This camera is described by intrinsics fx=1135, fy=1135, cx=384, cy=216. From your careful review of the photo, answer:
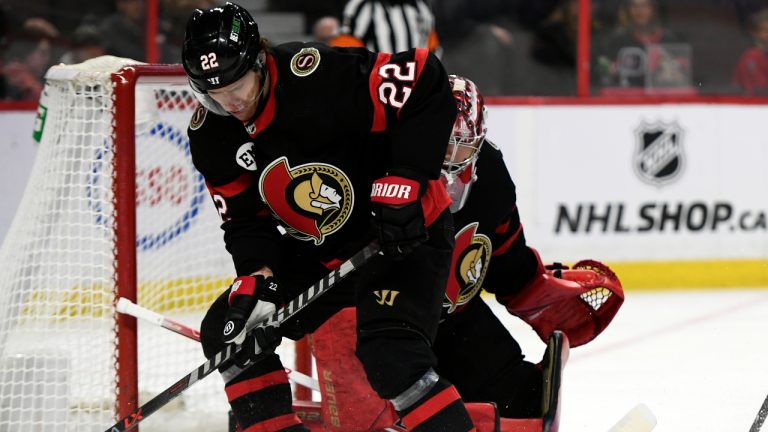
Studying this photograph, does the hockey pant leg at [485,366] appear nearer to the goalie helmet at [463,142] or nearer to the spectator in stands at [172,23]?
the goalie helmet at [463,142]

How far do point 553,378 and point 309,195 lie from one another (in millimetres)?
765

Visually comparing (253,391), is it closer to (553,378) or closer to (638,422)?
(553,378)

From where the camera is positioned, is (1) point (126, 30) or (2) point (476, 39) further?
(2) point (476, 39)

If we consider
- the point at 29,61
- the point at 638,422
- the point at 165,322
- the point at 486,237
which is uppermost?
the point at 29,61

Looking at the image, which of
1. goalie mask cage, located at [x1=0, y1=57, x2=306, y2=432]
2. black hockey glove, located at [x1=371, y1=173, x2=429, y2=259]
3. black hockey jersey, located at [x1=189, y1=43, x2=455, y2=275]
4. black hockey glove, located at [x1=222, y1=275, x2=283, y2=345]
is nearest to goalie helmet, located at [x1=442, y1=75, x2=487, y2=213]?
black hockey jersey, located at [x1=189, y1=43, x2=455, y2=275]

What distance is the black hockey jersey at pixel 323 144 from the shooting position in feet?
7.51

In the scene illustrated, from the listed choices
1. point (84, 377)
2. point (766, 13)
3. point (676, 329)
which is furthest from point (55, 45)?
point (766, 13)

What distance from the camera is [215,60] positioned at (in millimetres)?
2182

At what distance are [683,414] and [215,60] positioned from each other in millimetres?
1770

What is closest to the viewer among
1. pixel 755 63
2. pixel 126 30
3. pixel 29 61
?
pixel 29 61

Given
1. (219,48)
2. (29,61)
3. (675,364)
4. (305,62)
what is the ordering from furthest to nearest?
(29,61)
(675,364)
(305,62)
(219,48)

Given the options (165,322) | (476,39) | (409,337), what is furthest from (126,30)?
(409,337)

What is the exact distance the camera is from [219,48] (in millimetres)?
2188

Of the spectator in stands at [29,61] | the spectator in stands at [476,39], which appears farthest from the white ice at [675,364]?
the spectator in stands at [29,61]
